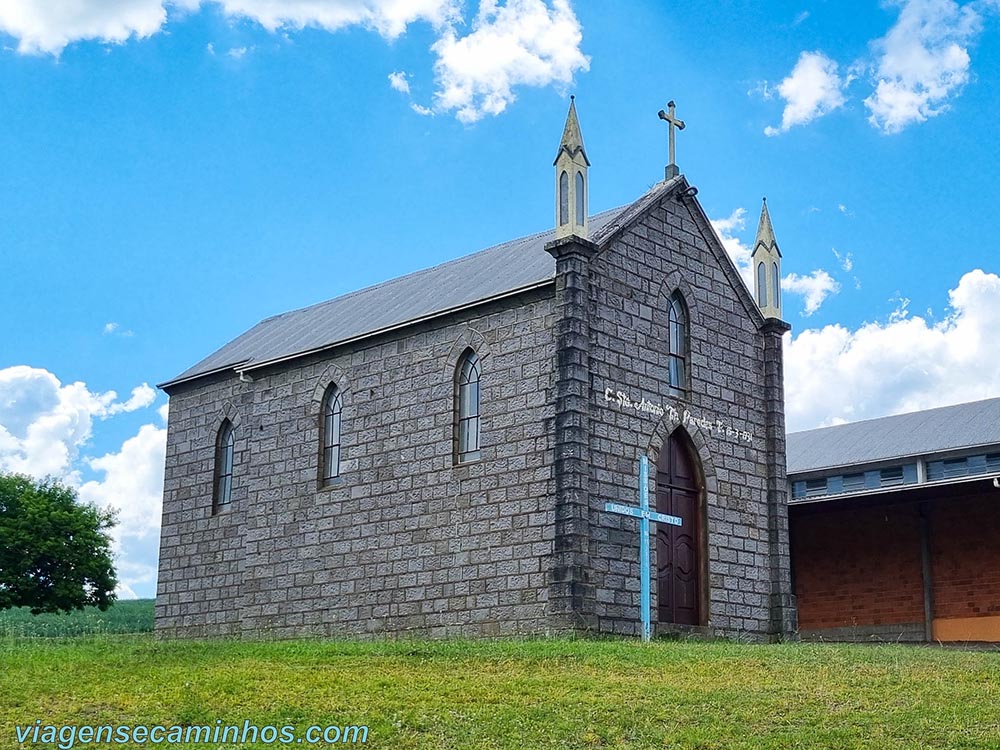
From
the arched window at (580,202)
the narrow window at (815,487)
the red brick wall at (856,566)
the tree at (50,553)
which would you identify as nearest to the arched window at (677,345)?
the arched window at (580,202)

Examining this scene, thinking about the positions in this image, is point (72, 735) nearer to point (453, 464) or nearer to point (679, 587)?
point (453, 464)

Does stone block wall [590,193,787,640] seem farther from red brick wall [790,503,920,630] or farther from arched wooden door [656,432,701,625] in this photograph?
red brick wall [790,503,920,630]

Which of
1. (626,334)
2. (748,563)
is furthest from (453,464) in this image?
(748,563)

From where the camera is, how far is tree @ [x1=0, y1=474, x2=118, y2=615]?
41781 mm

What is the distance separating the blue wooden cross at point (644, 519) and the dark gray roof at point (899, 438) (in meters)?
14.5

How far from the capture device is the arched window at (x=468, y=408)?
79.2 feet

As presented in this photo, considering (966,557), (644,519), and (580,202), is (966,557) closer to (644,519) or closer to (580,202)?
(644,519)

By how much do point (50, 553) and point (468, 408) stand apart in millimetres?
22315

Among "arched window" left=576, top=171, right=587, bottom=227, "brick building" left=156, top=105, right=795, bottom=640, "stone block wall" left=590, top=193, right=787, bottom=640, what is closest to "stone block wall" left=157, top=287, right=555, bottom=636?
"brick building" left=156, top=105, right=795, bottom=640

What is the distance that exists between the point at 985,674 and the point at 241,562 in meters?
15.7

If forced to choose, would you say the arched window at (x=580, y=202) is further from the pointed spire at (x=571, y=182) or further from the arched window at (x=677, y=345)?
the arched window at (x=677, y=345)

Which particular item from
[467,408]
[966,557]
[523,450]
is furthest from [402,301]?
[966,557]

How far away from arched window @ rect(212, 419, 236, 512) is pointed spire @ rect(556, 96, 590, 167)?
10093 mm

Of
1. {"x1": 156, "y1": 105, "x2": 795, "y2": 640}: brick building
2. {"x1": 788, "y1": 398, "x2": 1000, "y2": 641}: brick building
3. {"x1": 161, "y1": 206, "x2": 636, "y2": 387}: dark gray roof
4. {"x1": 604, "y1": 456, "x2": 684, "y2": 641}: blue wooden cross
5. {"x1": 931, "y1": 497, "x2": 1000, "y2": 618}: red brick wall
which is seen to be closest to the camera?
{"x1": 604, "y1": 456, "x2": 684, "y2": 641}: blue wooden cross
